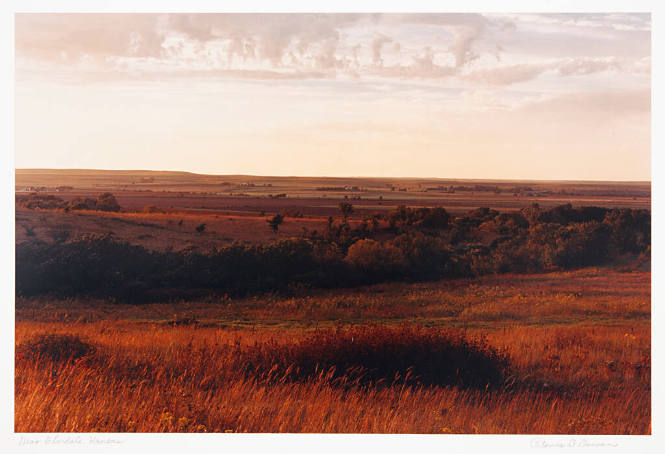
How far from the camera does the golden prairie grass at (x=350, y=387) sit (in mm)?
5602

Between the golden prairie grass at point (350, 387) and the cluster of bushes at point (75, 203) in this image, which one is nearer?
the golden prairie grass at point (350, 387)

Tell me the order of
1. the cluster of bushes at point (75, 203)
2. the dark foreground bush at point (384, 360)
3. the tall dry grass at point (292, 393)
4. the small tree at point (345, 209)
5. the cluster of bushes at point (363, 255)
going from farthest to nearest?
1. the small tree at point (345, 209)
2. the cluster of bushes at point (363, 255)
3. the cluster of bushes at point (75, 203)
4. the dark foreground bush at point (384, 360)
5. the tall dry grass at point (292, 393)

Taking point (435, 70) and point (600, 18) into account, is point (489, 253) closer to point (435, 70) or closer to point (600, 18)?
point (435, 70)

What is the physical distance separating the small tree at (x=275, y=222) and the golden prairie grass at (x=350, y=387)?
2.93ft

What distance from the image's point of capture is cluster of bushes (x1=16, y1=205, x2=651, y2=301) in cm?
633

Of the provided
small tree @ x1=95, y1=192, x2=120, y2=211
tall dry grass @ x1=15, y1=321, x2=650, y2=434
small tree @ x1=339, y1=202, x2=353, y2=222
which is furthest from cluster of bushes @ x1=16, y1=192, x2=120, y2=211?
small tree @ x1=339, y1=202, x2=353, y2=222

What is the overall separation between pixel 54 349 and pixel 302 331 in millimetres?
2782

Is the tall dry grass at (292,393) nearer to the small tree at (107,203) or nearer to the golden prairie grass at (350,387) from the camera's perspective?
the golden prairie grass at (350,387)

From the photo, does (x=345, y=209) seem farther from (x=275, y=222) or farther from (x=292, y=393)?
(x=292, y=393)

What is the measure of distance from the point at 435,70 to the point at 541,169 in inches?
68.6

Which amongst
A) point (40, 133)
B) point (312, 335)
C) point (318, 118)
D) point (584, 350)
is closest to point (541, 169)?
point (584, 350)

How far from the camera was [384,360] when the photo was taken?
5.91 meters

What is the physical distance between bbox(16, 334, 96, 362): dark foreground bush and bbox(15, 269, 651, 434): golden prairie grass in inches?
2.6

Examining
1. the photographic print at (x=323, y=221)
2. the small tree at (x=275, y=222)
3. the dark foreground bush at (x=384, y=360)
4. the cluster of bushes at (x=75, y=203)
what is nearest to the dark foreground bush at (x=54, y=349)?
the photographic print at (x=323, y=221)
